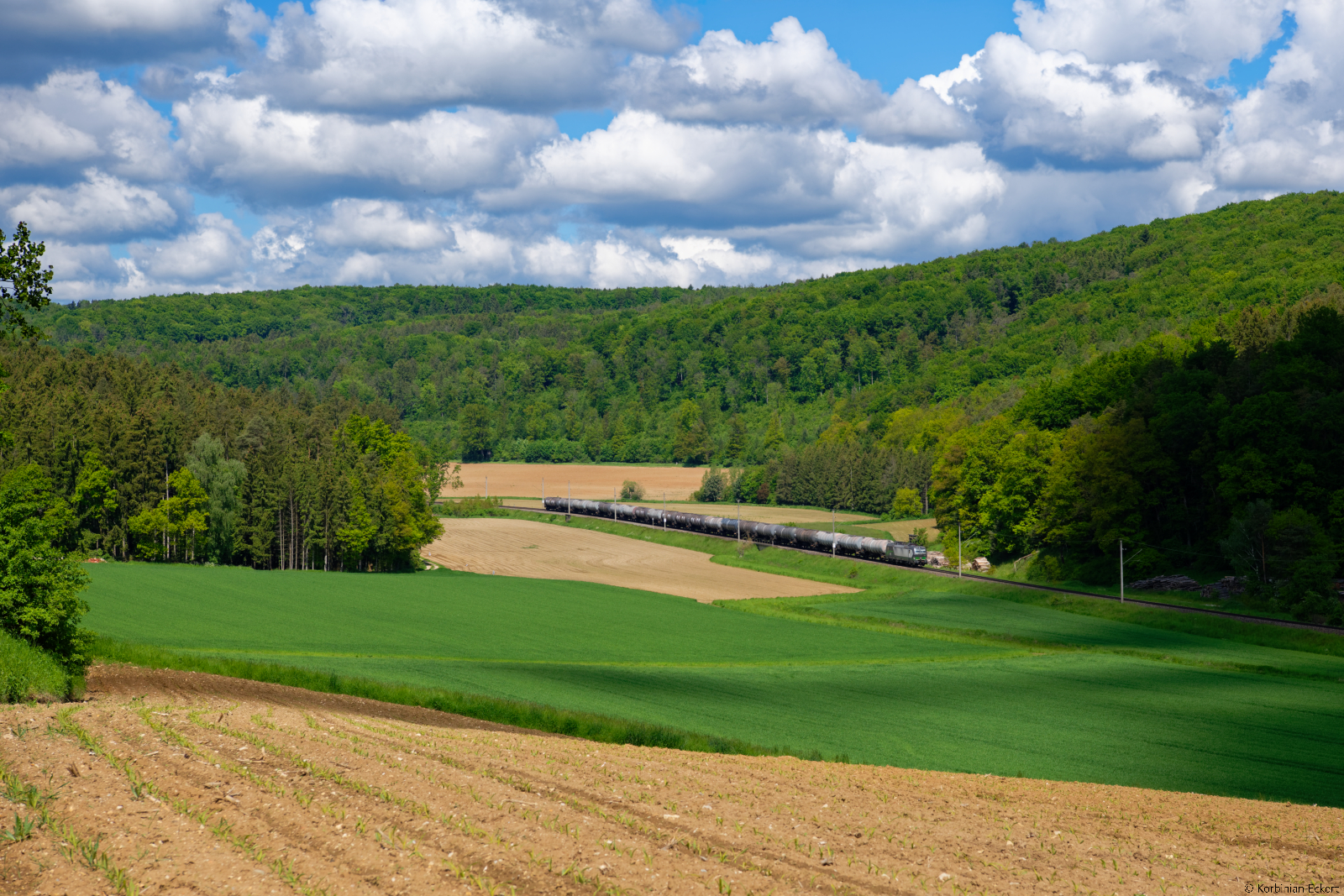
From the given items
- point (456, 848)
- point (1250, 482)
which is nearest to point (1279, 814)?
point (456, 848)

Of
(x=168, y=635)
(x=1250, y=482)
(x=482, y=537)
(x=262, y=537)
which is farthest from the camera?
(x=482, y=537)

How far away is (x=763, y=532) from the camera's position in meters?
108

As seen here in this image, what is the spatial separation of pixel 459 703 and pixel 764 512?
118 metres

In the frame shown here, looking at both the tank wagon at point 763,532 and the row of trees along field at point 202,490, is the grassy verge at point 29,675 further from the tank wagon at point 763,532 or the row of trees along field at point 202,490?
the tank wagon at point 763,532

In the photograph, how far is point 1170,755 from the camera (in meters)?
29.7

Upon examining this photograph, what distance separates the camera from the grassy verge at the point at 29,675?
2403cm

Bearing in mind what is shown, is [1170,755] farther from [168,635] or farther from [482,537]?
[482,537]

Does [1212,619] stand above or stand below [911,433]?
below

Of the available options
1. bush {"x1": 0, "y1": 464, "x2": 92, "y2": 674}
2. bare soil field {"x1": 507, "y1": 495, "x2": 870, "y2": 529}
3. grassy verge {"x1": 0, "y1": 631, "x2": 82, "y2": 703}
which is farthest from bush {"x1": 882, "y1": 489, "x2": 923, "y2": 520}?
grassy verge {"x1": 0, "y1": 631, "x2": 82, "y2": 703}

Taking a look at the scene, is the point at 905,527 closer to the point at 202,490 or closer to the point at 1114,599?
the point at 1114,599

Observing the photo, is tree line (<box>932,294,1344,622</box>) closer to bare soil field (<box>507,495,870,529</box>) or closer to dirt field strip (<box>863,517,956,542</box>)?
dirt field strip (<box>863,517,956,542</box>)

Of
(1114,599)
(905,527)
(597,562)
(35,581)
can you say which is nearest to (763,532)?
(597,562)

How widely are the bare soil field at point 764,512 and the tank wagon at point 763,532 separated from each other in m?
5.70

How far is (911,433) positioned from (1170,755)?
135m
